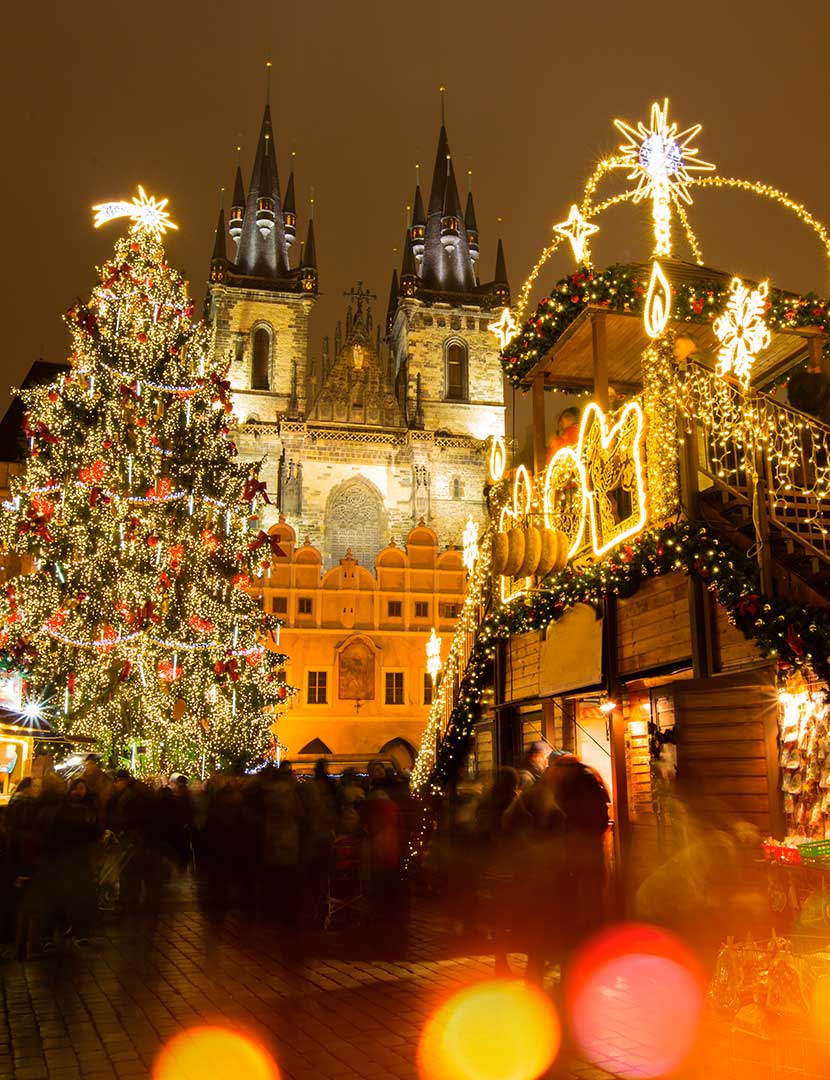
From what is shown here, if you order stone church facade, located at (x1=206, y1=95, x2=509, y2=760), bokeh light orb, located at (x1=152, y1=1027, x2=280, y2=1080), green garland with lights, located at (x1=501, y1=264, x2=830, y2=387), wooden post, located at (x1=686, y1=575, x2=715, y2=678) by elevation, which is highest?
stone church facade, located at (x1=206, y1=95, x2=509, y2=760)

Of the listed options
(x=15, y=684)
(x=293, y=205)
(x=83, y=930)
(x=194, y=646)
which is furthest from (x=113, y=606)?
(x=293, y=205)

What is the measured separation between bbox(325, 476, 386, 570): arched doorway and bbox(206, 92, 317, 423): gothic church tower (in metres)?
4.74

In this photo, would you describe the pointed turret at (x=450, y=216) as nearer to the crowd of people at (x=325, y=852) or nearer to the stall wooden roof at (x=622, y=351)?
the stall wooden roof at (x=622, y=351)

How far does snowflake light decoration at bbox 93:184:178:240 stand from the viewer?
853 inches

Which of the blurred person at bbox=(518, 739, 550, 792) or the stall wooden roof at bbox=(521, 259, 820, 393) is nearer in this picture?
the blurred person at bbox=(518, 739, 550, 792)

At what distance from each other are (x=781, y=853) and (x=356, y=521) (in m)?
43.2

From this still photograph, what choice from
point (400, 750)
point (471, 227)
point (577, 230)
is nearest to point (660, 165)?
point (577, 230)

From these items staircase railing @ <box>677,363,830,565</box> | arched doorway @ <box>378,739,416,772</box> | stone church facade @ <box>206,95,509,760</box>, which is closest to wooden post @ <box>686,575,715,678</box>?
staircase railing @ <box>677,363,830,565</box>

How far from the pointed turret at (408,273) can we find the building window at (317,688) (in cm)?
2641

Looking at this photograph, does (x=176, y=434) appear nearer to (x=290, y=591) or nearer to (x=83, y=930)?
(x=83, y=930)

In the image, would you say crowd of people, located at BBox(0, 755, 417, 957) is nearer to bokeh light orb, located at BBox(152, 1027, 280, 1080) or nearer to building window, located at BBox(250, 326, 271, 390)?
bokeh light orb, located at BBox(152, 1027, 280, 1080)

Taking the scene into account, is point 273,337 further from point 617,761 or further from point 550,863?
point 550,863

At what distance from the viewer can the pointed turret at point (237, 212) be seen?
183ft

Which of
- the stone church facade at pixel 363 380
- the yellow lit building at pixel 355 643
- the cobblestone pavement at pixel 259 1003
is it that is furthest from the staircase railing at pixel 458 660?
the stone church facade at pixel 363 380
